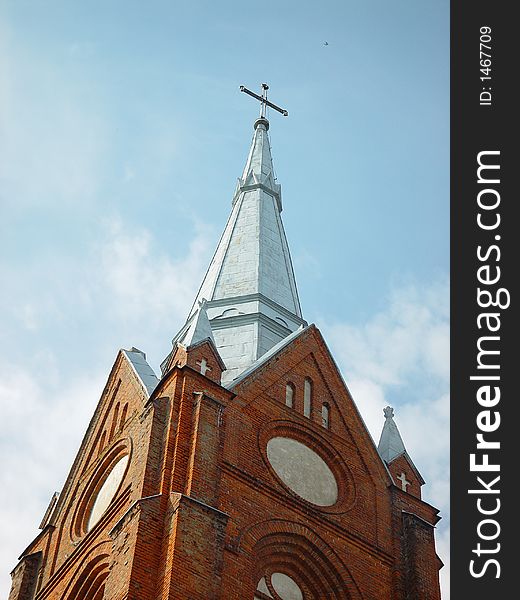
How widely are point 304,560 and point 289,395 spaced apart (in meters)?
4.90

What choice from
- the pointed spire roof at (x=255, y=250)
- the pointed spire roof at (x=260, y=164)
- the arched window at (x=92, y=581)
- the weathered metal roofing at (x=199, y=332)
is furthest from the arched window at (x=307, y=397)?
the pointed spire roof at (x=260, y=164)

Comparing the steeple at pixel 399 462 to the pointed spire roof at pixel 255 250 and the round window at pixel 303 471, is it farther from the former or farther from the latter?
the pointed spire roof at pixel 255 250

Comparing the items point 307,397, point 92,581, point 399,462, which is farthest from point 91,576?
point 399,462

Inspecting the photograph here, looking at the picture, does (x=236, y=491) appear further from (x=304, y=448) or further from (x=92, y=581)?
(x=92, y=581)

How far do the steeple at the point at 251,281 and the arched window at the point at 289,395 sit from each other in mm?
1544

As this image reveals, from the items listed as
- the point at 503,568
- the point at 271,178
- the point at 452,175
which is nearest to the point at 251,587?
the point at 503,568

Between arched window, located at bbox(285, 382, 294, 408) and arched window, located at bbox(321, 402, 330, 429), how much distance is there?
99 centimetres

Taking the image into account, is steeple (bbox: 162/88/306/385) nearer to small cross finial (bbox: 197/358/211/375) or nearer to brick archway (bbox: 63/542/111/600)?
small cross finial (bbox: 197/358/211/375)

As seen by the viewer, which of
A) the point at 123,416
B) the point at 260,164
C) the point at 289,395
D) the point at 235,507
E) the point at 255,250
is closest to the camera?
the point at 235,507

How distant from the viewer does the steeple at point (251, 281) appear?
102 feet

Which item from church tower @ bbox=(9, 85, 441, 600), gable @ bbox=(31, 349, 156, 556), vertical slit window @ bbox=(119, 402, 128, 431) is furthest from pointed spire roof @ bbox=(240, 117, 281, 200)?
vertical slit window @ bbox=(119, 402, 128, 431)

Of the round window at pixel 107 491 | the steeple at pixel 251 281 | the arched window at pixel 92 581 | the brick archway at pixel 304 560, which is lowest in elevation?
the arched window at pixel 92 581

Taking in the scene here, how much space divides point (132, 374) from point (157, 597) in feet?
30.4

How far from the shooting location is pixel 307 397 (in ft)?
93.6
